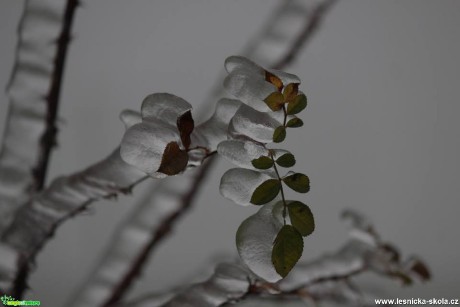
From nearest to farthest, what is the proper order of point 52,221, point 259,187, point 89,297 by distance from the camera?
1. point 259,187
2. point 52,221
3. point 89,297

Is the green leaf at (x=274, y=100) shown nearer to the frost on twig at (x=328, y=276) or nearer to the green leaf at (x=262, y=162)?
the green leaf at (x=262, y=162)

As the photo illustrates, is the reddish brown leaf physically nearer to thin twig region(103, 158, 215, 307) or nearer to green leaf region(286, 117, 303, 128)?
thin twig region(103, 158, 215, 307)

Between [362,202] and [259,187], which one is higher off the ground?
[259,187]

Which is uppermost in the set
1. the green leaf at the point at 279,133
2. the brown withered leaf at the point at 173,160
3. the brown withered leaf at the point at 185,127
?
the green leaf at the point at 279,133

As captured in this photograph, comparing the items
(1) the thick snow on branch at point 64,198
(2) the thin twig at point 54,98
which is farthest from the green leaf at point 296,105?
(2) the thin twig at point 54,98

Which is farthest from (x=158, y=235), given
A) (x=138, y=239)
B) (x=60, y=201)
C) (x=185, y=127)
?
(x=185, y=127)

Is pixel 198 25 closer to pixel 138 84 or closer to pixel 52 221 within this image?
pixel 138 84

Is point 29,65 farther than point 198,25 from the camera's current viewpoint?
No

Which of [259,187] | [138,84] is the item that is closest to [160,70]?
[138,84]
